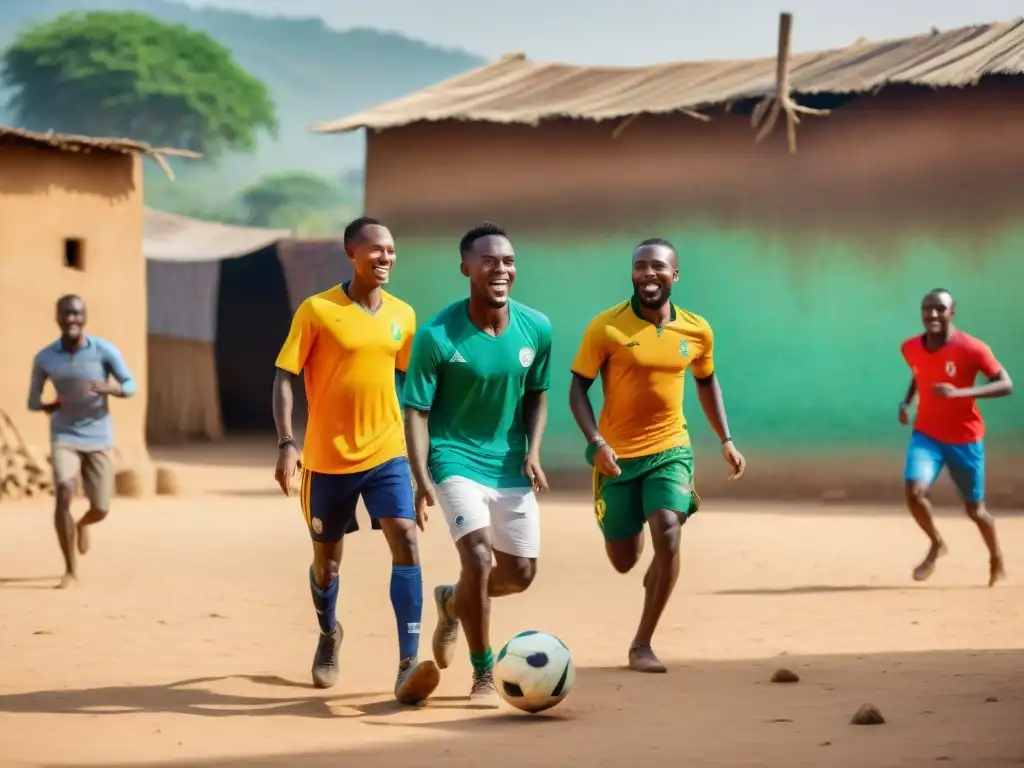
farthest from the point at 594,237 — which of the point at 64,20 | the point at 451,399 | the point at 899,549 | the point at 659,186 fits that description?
the point at 64,20

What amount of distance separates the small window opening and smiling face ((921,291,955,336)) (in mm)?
10477

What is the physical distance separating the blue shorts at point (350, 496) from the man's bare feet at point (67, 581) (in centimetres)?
426

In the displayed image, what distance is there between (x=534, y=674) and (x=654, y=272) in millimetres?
2180

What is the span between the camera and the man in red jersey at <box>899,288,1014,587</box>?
1157cm

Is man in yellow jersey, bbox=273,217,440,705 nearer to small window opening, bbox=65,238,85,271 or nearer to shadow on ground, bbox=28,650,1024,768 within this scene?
shadow on ground, bbox=28,650,1024,768

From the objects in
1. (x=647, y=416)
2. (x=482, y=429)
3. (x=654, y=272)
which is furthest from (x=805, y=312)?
(x=482, y=429)

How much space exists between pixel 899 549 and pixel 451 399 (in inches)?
286

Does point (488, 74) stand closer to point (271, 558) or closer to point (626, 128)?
point (626, 128)

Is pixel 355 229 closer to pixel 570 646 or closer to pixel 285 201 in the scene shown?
pixel 570 646

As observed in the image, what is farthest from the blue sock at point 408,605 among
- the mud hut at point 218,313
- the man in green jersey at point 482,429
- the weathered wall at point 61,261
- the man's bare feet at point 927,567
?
the mud hut at point 218,313

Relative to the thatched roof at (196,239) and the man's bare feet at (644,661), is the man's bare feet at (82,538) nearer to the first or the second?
the man's bare feet at (644,661)

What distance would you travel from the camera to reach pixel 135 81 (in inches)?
3177

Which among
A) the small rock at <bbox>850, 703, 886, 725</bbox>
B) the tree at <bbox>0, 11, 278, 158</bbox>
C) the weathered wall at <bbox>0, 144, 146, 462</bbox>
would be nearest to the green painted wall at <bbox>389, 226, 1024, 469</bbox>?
the weathered wall at <bbox>0, 144, 146, 462</bbox>

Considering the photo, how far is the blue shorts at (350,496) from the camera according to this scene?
771 cm
